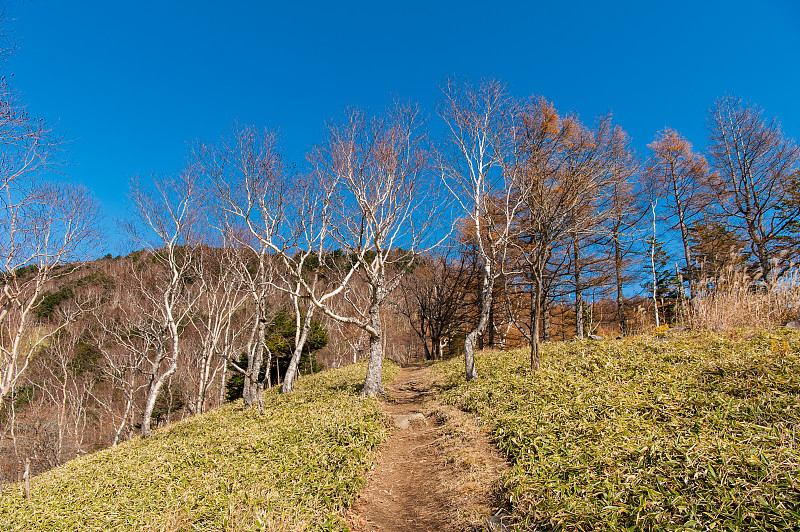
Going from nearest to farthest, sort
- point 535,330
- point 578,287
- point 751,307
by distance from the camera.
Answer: point 751,307 < point 535,330 < point 578,287

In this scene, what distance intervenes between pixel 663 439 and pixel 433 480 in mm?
2829

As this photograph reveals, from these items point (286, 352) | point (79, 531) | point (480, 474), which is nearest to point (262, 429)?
point (79, 531)

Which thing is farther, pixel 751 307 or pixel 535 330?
pixel 535 330

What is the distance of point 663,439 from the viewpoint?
3742 mm

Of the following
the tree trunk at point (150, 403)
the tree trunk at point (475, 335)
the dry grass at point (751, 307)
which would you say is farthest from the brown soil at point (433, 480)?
the tree trunk at point (150, 403)

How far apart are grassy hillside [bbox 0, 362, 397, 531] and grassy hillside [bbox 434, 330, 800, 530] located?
7.41 ft

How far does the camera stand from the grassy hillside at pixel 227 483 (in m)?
4.14

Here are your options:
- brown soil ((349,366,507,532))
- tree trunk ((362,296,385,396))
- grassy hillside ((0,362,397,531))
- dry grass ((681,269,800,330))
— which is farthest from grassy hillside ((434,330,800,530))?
tree trunk ((362,296,385,396))

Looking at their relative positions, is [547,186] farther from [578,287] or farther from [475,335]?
[578,287]

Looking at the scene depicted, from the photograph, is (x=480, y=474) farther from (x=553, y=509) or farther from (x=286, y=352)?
(x=286, y=352)

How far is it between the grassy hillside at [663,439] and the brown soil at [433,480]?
0.34 metres

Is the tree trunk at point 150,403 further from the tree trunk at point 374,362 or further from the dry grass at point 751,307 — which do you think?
the dry grass at point 751,307

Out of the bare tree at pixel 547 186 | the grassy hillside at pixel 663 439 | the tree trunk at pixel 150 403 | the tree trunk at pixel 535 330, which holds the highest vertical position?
the bare tree at pixel 547 186

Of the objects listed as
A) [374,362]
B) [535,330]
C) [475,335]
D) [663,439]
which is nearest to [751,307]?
[535,330]
